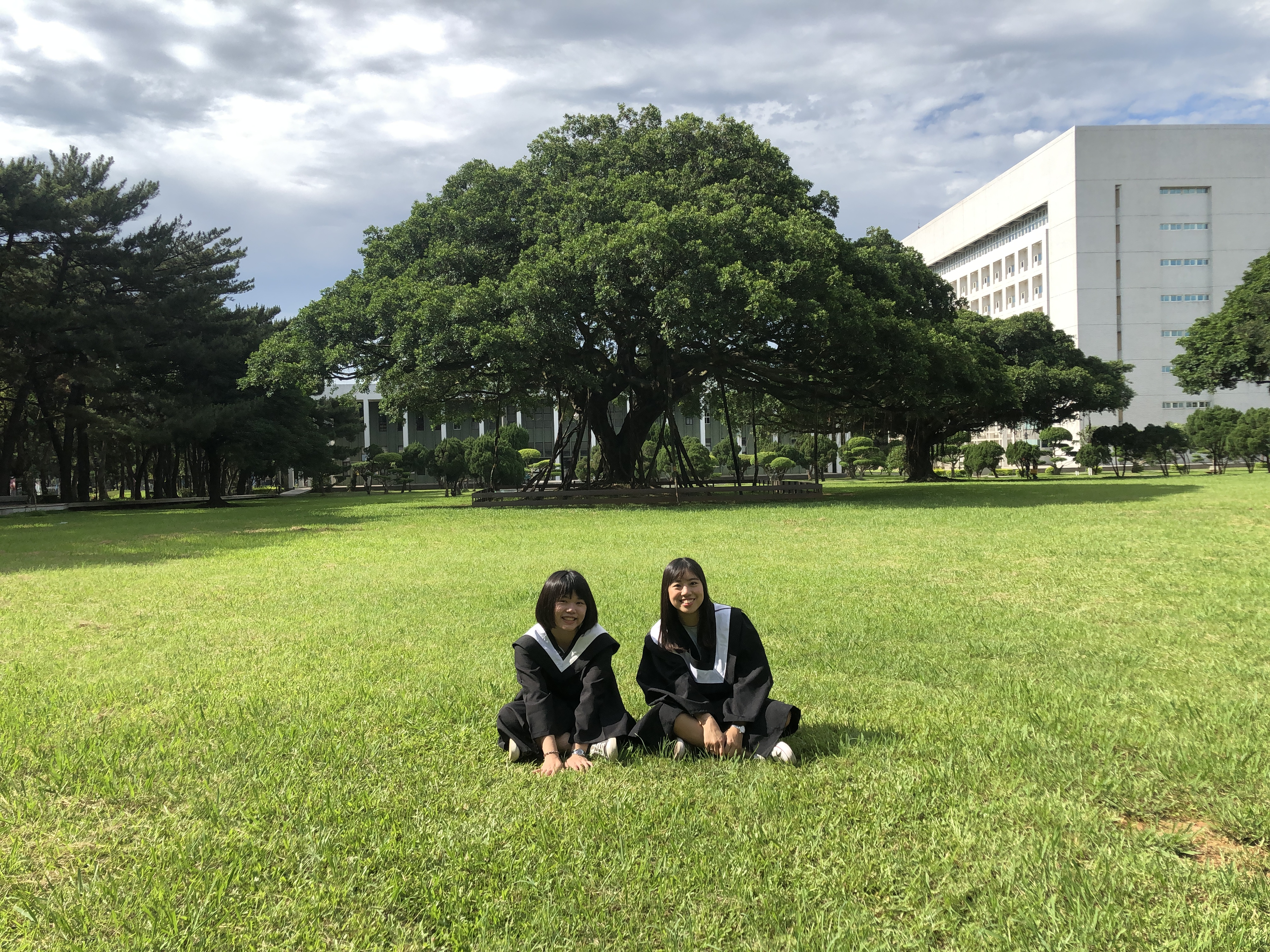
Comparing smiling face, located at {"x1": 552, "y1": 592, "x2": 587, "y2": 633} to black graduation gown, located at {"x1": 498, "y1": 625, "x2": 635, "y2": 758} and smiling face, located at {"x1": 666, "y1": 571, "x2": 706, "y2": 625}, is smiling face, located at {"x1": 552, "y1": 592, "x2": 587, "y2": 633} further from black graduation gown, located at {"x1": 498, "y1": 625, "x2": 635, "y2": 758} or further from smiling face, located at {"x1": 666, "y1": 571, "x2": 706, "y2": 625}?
smiling face, located at {"x1": 666, "y1": 571, "x2": 706, "y2": 625}

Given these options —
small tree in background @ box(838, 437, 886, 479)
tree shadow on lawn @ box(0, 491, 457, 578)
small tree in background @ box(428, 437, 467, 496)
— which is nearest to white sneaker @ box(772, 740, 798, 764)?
tree shadow on lawn @ box(0, 491, 457, 578)

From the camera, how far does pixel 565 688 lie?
393 cm

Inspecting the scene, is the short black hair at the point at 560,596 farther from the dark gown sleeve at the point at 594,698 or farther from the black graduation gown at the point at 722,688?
the black graduation gown at the point at 722,688

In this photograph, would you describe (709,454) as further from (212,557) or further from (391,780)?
(391,780)

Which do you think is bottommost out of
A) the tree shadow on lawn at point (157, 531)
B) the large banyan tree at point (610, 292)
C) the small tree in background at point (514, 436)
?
the tree shadow on lawn at point (157, 531)

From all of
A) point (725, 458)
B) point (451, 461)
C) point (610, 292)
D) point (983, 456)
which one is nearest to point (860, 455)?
point (725, 458)

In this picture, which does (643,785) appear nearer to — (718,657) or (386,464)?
(718,657)

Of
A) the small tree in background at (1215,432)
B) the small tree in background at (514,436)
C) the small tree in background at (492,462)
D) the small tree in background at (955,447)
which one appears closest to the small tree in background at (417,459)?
the small tree in background at (492,462)

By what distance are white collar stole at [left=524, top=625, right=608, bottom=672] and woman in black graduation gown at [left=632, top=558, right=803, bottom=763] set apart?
0.93 ft

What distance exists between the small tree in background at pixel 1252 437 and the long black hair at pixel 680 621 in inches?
Answer: 1554

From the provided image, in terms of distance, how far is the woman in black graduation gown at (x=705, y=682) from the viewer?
12.3ft

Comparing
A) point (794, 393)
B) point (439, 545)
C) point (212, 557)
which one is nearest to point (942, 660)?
point (439, 545)

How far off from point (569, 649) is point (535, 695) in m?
0.28

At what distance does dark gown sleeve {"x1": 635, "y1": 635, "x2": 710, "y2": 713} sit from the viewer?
387 centimetres
